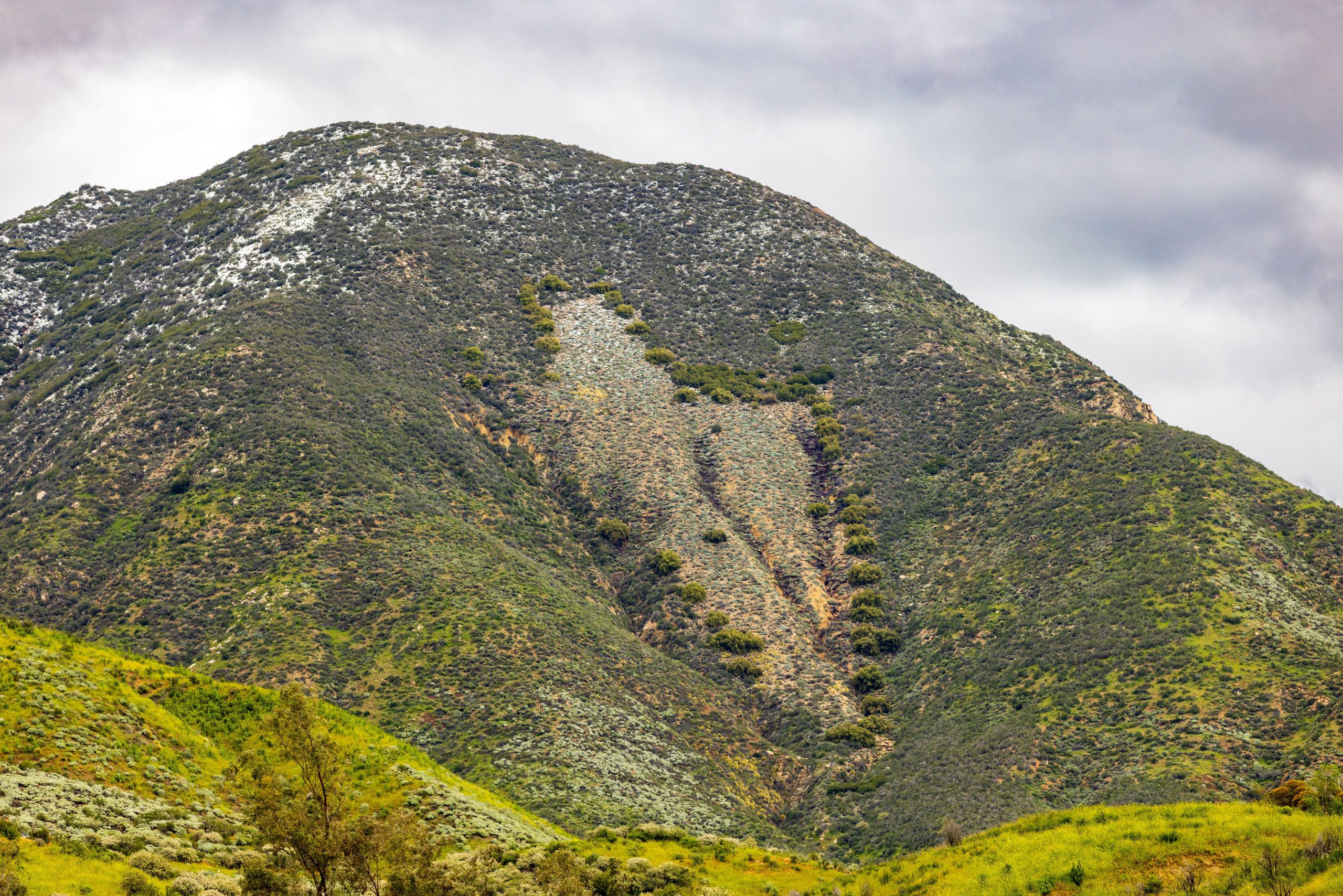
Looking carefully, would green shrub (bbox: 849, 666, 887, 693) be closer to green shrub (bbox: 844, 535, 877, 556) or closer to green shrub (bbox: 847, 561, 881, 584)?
green shrub (bbox: 847, 561, 881, 584)

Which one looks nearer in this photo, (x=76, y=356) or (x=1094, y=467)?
(x=1094, y=467)

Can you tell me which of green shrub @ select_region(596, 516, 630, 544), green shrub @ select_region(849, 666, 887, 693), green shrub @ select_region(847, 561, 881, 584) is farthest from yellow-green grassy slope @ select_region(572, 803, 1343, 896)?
green shrub @ select_region(596, 516, 630, 544)

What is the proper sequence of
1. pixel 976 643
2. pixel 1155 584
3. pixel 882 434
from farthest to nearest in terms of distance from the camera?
pixel 882 434 < pixel 976 643 < pixel 1155 584

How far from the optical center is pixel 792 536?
2943 inches

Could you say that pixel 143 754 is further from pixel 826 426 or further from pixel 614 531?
pixel 826 426

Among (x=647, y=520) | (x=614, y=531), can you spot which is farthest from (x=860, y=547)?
(x=614, y=531)

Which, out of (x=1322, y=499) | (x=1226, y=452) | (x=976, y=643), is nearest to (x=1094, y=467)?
(x=1226, y=452)

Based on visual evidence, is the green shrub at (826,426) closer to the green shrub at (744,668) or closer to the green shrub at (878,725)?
the green shrub at (744,668)

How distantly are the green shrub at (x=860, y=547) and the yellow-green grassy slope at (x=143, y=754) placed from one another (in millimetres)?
38787

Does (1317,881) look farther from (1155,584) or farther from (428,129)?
(428,129)

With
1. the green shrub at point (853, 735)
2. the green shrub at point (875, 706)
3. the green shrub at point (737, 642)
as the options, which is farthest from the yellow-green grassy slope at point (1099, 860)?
the green shrub at point (737, 642)

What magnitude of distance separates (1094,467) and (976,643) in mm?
19051

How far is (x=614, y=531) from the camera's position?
244 feet

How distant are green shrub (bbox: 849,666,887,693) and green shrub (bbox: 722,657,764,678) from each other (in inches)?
237
